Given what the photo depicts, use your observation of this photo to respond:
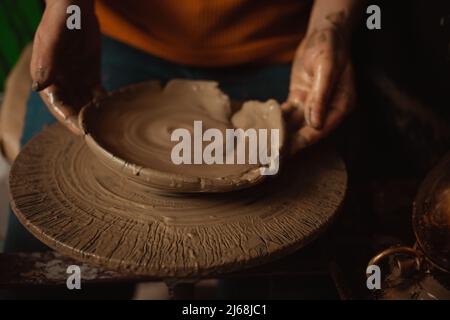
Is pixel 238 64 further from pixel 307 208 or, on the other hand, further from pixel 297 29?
pixel 307 208

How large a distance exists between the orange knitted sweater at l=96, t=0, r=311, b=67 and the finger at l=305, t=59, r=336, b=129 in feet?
1.54

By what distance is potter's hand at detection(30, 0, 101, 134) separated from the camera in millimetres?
1026

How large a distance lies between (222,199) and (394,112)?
92 cm

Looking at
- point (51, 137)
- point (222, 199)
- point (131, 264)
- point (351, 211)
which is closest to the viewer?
point (131, 264)

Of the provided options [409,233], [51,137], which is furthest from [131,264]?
[409,233]

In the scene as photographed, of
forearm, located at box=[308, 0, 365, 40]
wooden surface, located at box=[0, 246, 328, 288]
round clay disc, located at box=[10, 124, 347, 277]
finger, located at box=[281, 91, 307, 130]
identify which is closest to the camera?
round clay disc, located at box=[10, 124, 347, 277]

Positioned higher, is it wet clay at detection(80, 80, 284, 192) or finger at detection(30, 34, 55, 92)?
finger at detection(30, 34, 55, 92)

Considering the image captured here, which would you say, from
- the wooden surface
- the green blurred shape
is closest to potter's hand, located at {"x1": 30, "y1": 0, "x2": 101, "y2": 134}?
the wooden surface

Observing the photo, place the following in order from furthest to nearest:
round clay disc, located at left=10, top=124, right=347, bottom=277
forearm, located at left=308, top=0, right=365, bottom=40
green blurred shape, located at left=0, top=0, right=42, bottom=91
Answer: green blurred shape, located at left=0, top=0, right=42, bottom=91 < forearm, located at left=308, top=0, right=365, bottom=40 < round clay disc, located at left=10, top=124, right=347, bottom=277

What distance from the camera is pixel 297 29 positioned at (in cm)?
158

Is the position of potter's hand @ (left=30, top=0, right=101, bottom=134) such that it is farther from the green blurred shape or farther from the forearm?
the green blurred shape

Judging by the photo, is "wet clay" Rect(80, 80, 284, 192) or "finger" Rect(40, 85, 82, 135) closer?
"wet clay" Rect(80, 80, 284, 192)

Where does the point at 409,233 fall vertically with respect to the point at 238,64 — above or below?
below

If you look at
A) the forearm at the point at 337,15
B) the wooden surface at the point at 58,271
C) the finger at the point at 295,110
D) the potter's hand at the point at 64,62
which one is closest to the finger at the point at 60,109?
the potter's hand at the point at 64,62
